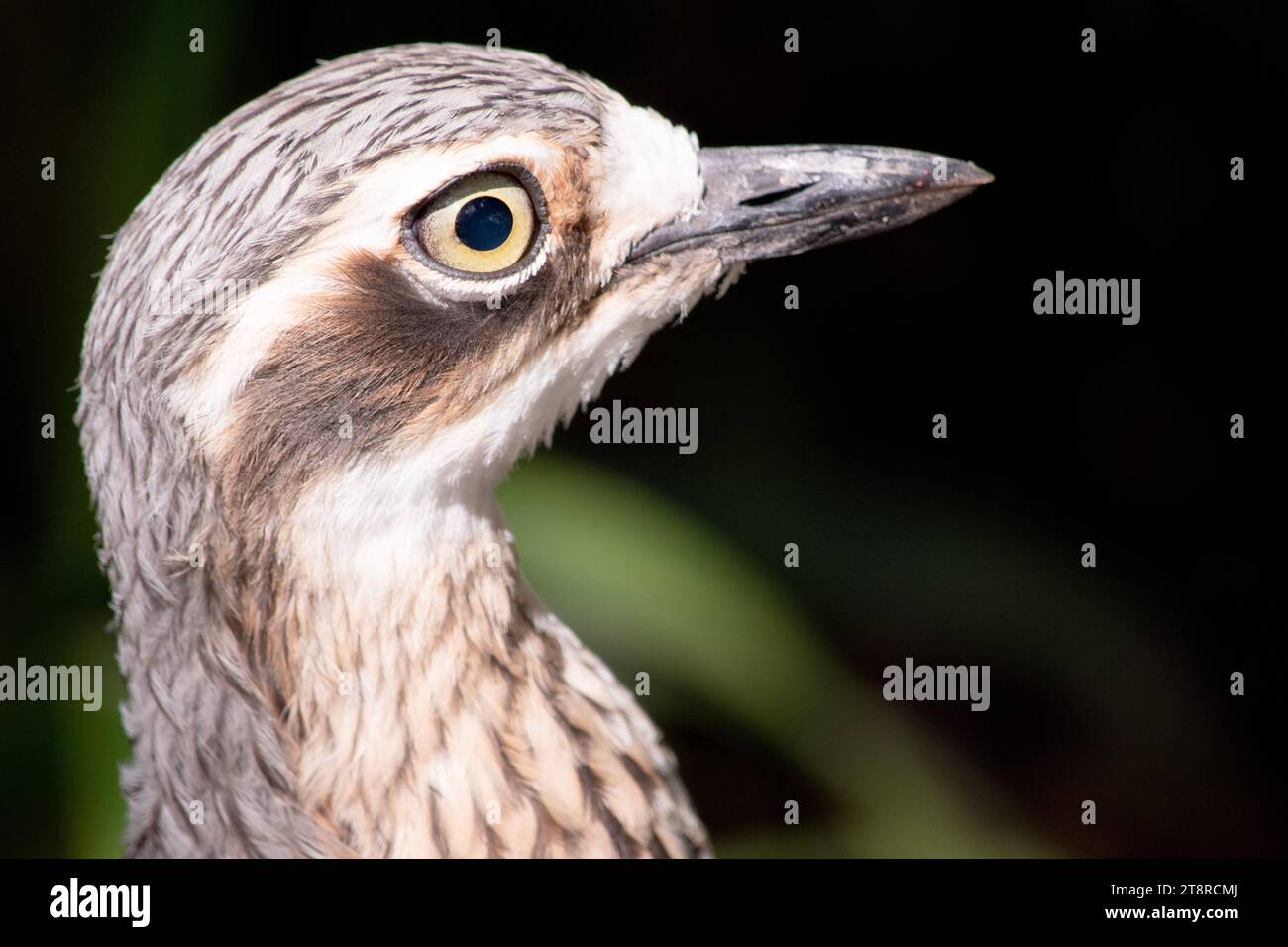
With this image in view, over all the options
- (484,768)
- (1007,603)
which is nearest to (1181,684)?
(1007,603)

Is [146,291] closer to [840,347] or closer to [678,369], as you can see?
[678,369]

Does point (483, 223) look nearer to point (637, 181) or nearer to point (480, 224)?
point (480, 224)
